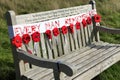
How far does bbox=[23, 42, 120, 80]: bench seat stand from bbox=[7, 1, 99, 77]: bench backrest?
12 centimetres

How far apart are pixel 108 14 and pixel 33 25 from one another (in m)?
5.52

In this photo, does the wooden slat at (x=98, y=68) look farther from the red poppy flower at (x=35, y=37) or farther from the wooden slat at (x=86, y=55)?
the red poppy flower at (x=35, y=37)

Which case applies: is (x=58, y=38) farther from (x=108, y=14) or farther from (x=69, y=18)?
(x=108, y=14)

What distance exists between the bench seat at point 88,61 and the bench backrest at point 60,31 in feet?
0.41

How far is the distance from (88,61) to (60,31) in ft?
2.38

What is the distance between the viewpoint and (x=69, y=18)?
4664 mm

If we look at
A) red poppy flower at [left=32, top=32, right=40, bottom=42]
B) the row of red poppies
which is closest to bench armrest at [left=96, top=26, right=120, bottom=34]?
the row of red poppies

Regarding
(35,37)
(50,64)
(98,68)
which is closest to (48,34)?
(35,37)

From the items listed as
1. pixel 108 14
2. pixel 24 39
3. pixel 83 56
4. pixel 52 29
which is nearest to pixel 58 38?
pixel 52 29

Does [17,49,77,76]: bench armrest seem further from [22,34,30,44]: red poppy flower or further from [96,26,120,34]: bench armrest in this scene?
[96,26,120,34]: bench armrest

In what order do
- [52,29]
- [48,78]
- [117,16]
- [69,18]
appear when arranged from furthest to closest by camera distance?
[117,16], [69,18], [52,29], [48,78]

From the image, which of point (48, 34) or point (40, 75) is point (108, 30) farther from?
point (40, 75)

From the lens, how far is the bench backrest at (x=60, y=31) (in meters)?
3.71

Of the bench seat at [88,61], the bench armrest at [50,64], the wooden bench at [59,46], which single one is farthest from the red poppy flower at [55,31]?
the bench armrest at [50,64]
